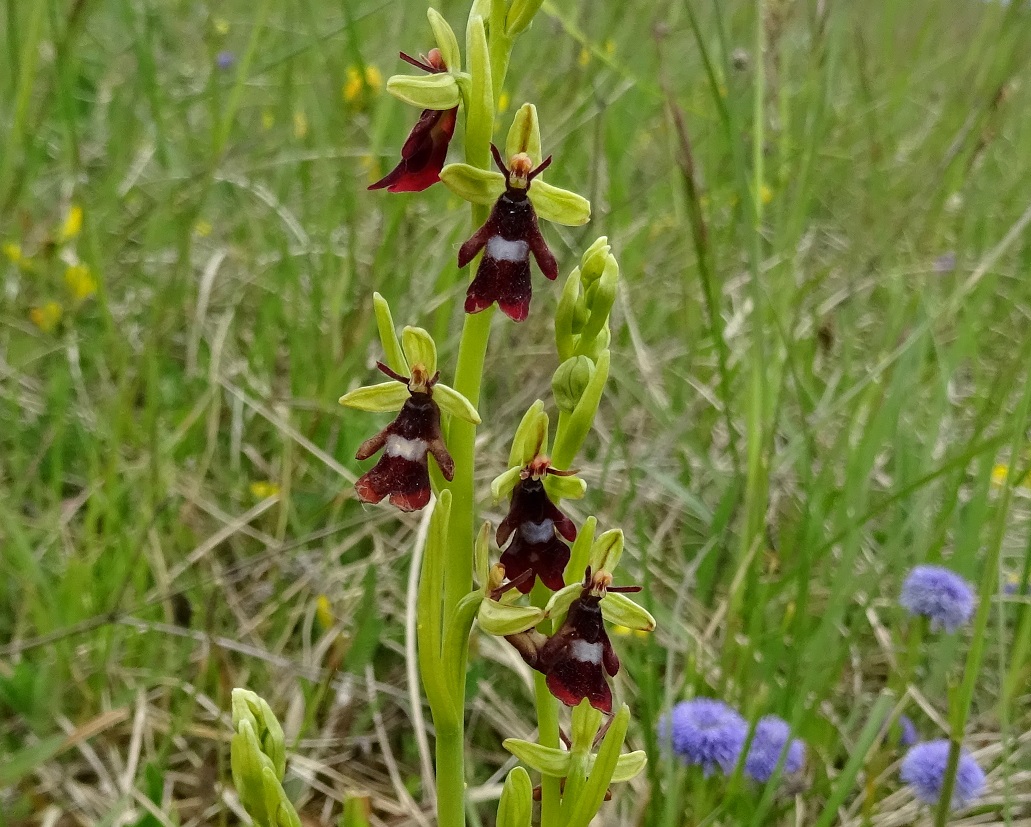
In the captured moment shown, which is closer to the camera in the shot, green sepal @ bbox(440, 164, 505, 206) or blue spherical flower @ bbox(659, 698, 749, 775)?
green sepal @ bbox(440, 164, 505, 206)

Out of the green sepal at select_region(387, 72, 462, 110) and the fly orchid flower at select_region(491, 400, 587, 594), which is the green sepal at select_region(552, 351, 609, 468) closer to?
the fly orchid flower at select_region(491, 400, 587, 594)

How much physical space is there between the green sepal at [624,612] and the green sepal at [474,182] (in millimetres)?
534

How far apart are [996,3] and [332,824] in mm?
3527

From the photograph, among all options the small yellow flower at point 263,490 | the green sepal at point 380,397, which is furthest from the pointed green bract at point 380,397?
the small yellow flower at point 263,490

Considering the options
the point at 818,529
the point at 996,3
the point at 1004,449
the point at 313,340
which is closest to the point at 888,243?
the point at 1004,449

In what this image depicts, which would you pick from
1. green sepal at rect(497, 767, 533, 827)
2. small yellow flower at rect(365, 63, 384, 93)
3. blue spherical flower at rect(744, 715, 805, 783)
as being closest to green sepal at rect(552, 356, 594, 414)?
green sepal at rect(497, 767, 533, 827)

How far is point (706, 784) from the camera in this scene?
1.79 meters

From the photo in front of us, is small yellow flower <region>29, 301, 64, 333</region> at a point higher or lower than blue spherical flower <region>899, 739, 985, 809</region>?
higher

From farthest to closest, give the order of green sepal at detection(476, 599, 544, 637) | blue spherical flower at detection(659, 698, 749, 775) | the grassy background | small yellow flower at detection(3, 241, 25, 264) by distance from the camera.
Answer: small yellow flower at detection(3, 241, 25, 264) < the grassy background < blue spherical flower at detection(659, 698, 749, 775) < green sepal at detection(476, 599, 544, 637)

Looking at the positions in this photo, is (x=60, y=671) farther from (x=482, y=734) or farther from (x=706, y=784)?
(x=706, y=784)

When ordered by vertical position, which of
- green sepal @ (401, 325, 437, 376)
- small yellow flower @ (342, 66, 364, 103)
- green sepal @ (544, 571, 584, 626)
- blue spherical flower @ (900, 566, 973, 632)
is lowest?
blue spherical flower @ (900, 566, 973, 632)

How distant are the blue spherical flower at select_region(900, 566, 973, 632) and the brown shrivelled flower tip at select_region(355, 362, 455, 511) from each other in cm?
120

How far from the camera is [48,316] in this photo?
2738 mm

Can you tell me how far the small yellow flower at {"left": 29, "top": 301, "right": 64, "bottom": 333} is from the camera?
2732 millimetres
